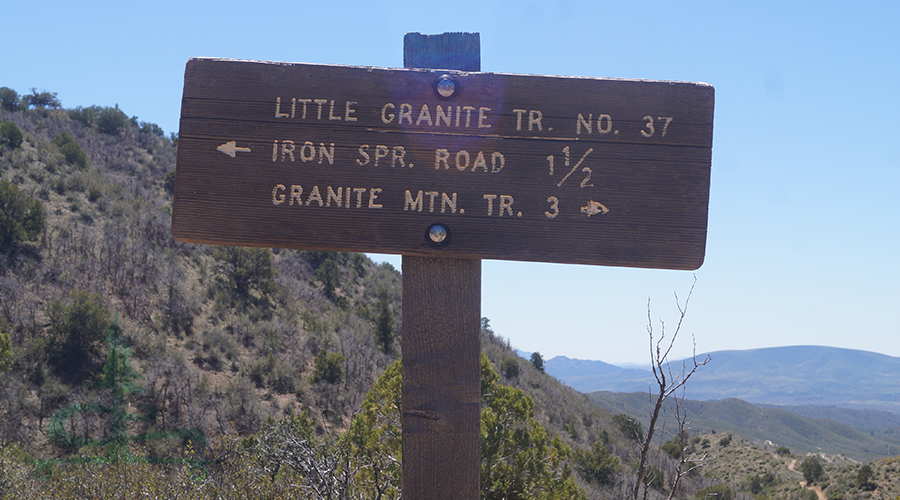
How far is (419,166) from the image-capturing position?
162cm

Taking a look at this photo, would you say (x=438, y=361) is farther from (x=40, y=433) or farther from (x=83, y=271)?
(x=83, y=271)

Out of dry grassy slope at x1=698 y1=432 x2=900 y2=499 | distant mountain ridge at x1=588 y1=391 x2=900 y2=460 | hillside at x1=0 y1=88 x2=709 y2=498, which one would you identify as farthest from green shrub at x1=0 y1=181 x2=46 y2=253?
distant mountain ridge at x1=588 y1=391 x2=900 y2=460

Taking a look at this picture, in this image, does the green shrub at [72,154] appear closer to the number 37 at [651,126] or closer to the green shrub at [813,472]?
Result: the number 37 at [651,126]

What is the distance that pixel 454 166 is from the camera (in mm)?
1622

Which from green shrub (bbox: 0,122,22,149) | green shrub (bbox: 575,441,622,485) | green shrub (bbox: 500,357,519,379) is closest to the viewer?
green shrub (bbox: 575,441,622,485)

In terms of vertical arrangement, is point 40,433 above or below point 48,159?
below

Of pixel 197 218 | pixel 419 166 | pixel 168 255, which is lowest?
pixel 197 218

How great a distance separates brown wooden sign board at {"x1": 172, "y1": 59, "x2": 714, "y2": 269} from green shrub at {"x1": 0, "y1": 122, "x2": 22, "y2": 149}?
29.4 meters

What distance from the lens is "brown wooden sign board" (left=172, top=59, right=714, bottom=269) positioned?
1614mm

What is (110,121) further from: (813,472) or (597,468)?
(813,472)

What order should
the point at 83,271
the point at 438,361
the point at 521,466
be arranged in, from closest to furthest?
the point at 438,361 < the point at 521,466 < the point at 83,271

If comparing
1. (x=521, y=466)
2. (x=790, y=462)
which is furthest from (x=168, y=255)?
(x=790, y=462)

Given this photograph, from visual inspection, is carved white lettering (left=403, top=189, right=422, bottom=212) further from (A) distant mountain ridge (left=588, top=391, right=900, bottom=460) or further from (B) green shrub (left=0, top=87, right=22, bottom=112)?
(A) distant mountain ridge (left=588, top=391, right=900, bottom=460)

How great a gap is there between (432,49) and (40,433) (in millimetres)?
16297
